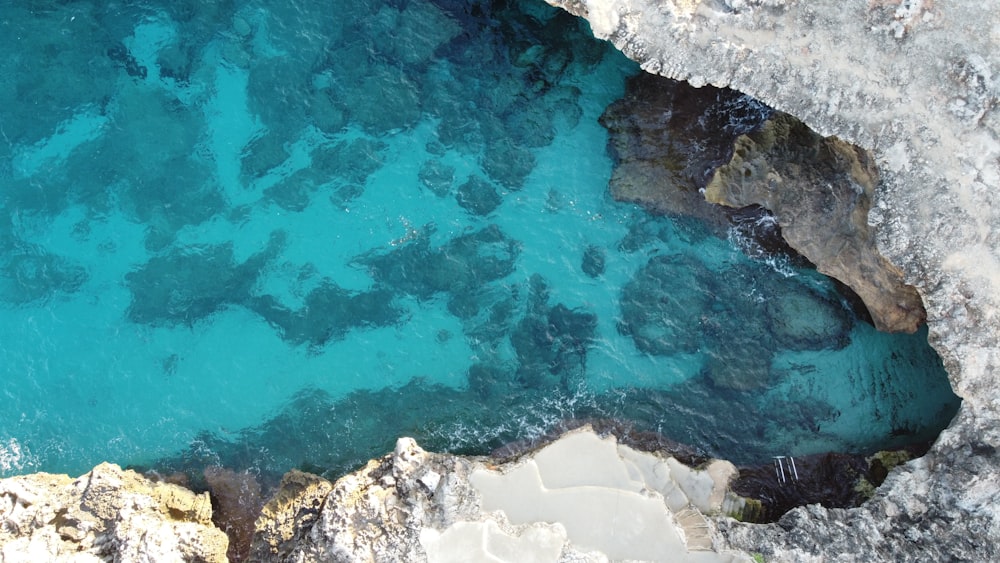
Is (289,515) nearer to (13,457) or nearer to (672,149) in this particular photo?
(13,457)

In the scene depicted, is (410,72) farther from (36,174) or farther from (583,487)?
(583,487)

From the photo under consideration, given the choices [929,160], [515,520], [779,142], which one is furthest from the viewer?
[779,142]

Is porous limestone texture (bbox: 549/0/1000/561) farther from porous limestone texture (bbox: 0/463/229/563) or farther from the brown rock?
porous limestone texture (bbox: 0/463/229/563)

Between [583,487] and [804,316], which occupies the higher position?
[804,316]

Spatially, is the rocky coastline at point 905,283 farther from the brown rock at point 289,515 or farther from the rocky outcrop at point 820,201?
the rocky outcrop at point 820,201

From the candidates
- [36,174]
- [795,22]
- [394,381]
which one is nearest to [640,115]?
[795,22]

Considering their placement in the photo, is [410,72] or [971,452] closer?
[971,452]
